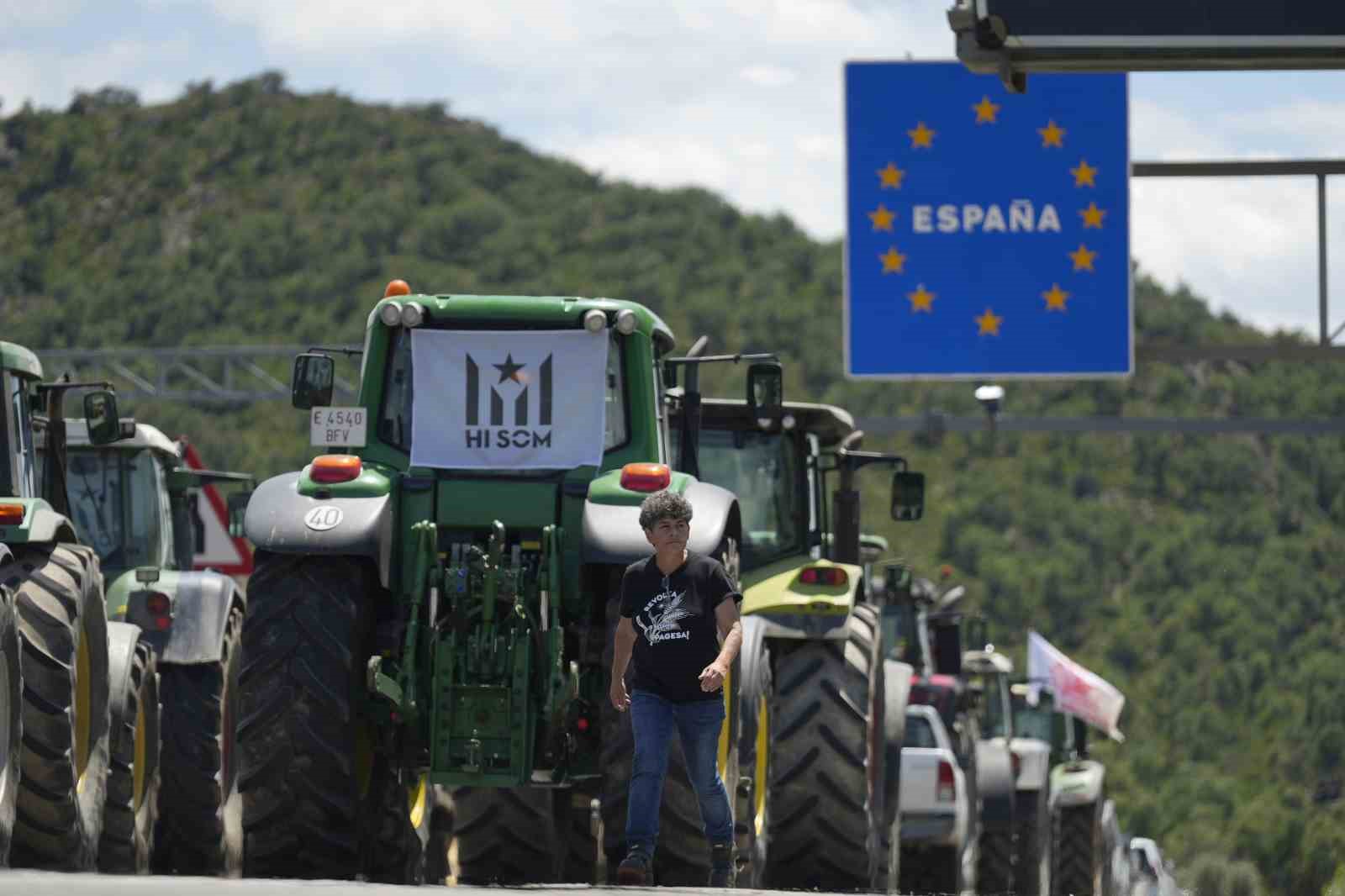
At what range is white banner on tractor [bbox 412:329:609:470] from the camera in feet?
40.1

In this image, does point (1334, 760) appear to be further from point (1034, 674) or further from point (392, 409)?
point (392, 409)

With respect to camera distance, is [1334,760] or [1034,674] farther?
[1334,760]

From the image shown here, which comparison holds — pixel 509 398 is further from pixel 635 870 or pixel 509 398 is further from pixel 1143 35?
pixel 1143 35

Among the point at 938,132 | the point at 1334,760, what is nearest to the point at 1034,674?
the point at 938,132

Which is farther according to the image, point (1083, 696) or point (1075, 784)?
point (1083, 696)

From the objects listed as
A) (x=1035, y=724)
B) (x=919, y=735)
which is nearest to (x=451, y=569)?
(x=919, y=735)

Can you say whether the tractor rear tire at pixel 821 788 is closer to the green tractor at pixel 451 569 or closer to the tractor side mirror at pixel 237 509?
the green tractor at pixel 451 569

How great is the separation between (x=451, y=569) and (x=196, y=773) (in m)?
3.33

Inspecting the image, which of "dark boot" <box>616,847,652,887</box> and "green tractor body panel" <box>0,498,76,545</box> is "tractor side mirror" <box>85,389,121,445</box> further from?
"dark boot" <box>616,847,652,887</box>

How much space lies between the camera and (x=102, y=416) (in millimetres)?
13516

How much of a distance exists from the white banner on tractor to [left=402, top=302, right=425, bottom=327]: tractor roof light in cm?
7

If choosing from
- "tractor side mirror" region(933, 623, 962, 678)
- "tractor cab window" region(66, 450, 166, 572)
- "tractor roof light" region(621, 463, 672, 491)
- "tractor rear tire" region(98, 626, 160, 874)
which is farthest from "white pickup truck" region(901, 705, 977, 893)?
"tractor roof light" region(621, 463, 672, 491)

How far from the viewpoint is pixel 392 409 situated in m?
12.6

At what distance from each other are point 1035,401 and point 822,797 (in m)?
69.4
